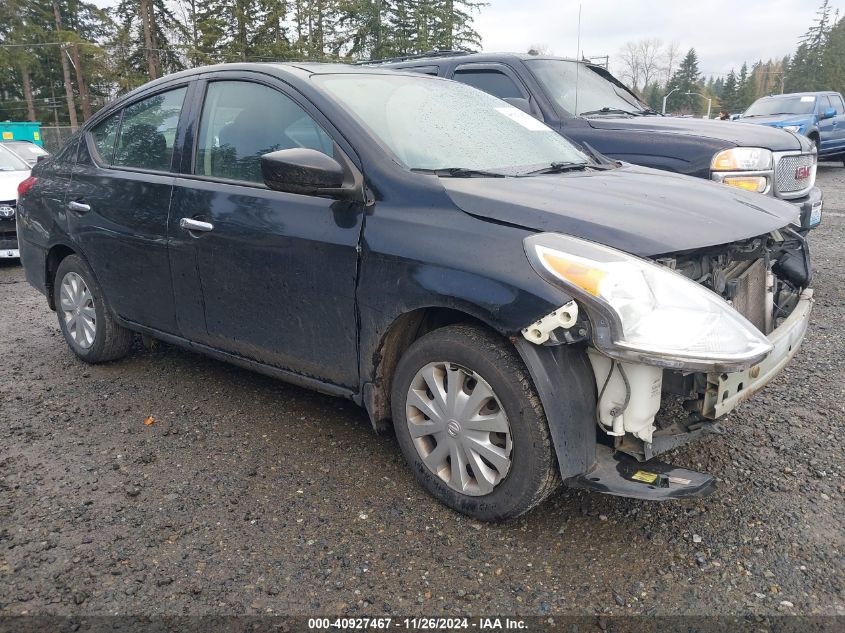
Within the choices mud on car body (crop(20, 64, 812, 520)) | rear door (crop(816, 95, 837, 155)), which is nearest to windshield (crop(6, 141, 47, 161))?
mud on car body (crop(20, 64, 812, 520))

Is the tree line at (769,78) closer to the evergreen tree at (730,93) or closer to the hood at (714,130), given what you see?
the evergreen tree at (730,93)

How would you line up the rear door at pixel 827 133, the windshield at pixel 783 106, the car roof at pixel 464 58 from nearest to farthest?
1. the car roof at pixel 464 58
2. the windshield at pixel 783 106
3. the rear door at pixel 827 133

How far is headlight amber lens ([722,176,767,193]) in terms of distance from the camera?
16.5 ft

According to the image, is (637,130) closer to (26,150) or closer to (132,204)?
(132,204)

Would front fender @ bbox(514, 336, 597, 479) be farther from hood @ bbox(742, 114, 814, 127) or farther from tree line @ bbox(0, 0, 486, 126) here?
tree line @ bbox(0, 0, 486, 126)

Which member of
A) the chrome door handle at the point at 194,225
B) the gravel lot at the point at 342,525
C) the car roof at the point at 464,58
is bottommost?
the gravel lot at the point at 342,525

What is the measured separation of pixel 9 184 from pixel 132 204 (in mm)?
5543

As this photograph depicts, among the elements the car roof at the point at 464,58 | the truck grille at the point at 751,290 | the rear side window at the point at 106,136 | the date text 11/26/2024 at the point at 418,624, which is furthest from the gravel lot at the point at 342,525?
the car roof at the point at 464,58

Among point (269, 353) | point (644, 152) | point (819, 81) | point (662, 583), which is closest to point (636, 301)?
point (662, 583)

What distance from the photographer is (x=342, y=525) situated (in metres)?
2.55

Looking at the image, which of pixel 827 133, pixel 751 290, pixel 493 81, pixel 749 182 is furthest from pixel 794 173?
pixel 827 133

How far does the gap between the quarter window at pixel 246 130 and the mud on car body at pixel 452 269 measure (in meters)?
0.01

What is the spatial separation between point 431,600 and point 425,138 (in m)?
1.85

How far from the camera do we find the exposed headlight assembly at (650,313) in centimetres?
204
